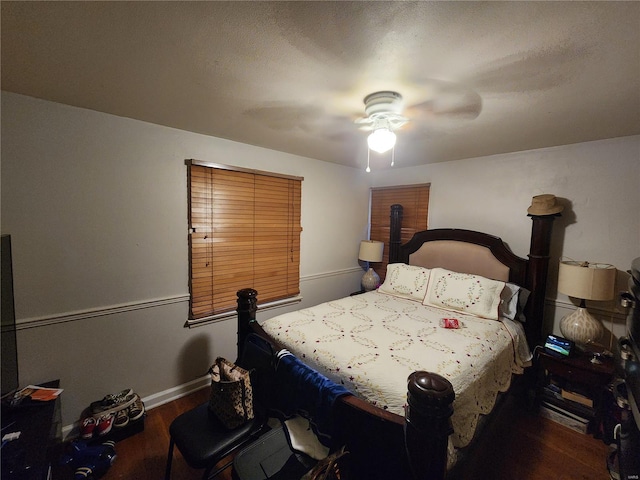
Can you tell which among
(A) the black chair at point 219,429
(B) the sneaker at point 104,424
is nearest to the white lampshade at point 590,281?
(A) the black chair at point 219,429

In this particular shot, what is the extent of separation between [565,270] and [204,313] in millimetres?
3036

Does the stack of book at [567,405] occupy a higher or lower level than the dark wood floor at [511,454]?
higher

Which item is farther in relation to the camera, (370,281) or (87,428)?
(370,281)

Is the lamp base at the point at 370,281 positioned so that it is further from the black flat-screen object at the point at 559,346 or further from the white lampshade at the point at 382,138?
the white lampshade at the point at 382,138

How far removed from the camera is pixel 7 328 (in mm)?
1301

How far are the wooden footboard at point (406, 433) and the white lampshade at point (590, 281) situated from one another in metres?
1.88

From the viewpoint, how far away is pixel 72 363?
1.79 m

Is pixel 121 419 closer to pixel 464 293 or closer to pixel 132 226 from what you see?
pixel 132 226

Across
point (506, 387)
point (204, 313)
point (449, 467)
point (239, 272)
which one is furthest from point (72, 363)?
point (506, 387)

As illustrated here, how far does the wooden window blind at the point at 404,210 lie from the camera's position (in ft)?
10.7

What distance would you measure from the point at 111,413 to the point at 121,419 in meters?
0.08

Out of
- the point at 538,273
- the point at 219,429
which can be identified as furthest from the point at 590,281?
the point at 219,429

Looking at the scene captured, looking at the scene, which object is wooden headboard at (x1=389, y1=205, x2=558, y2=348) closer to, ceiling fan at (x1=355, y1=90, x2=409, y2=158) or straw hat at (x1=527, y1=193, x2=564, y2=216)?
straw hat at (x1=527, y1=193, x2=564, y2=216)

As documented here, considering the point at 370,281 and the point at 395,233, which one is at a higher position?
the point at 395,233
